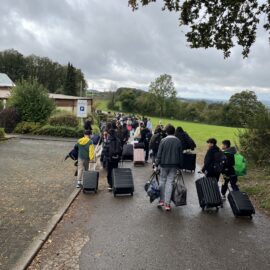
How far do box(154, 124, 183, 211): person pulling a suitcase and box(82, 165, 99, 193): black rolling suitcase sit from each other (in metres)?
2.42

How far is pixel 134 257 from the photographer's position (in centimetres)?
582

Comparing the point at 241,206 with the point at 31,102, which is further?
the point at 31,102

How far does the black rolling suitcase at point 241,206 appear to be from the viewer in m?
8.17

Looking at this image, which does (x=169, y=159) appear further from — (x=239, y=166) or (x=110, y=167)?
(x=110, y=167)

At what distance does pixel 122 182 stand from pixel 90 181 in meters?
1.02

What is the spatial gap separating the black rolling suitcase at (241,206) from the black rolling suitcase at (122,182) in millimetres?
2824

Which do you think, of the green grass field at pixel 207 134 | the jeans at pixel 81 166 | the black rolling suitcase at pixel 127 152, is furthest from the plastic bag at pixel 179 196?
the green grass field at pixel 207 134

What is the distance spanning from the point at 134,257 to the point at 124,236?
993mm

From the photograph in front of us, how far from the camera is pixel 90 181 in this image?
10.4 metres

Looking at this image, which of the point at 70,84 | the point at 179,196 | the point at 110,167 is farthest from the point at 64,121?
the point at 70,84

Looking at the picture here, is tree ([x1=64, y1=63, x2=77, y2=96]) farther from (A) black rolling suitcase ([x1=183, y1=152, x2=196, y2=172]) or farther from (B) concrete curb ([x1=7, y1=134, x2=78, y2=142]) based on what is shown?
(A) black rolling suitcase ([x1=183, y1=152, x2=196, y2=172])

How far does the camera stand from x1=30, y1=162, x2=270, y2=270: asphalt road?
223 inches

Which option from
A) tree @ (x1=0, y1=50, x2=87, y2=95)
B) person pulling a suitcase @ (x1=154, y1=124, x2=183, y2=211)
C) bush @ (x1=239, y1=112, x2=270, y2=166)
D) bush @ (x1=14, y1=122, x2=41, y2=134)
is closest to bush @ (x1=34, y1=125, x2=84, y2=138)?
bush @ (x1=14, y1=122, x2=41, y2=134)

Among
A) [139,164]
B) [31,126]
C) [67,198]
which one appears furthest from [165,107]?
[67,198]
